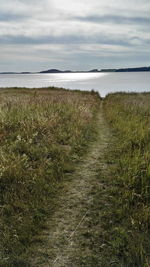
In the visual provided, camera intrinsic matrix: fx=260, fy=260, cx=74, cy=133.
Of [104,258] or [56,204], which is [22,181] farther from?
[104,258]

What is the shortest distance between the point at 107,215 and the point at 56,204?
3.44 ft

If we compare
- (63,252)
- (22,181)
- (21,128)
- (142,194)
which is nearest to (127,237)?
(63,252)

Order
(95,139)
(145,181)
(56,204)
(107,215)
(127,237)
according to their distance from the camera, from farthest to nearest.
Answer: (95,139) < (145,181) < (56,204) < (107,215) < (127,237)

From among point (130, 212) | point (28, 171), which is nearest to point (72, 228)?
point (130, 212)

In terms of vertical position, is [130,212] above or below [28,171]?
below

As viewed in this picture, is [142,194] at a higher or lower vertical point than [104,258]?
higher

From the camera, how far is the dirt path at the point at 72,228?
358 cm

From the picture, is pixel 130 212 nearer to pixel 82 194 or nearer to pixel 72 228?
pixel 72 228

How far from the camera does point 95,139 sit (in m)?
10.3

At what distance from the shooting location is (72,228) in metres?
4.25

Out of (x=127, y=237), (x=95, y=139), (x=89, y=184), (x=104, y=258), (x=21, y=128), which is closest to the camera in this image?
(x=104, y=258)

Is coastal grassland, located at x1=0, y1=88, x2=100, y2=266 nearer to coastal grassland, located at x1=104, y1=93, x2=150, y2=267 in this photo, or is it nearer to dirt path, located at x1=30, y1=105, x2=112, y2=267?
dirt path, located at x1=30, y1=105, x2=112, y2=267

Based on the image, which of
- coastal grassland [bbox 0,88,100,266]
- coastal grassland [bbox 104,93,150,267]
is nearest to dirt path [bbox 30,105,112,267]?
coastal grassland [bbox 0,88,100,266]

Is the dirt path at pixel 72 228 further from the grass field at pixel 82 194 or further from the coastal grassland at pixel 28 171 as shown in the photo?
the coastal grassland at pixel 28 171
